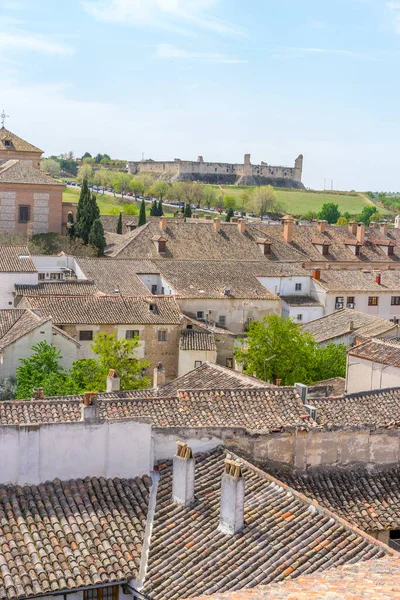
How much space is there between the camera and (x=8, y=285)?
140 feet

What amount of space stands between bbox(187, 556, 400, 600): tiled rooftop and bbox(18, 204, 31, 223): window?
55.2 metres

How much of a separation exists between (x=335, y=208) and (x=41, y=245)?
6273cm

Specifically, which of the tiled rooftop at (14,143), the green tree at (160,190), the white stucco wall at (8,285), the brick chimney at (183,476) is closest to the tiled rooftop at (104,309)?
the white stucco wall at (8,285)

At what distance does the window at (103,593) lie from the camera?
1213cm

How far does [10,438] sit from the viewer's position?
44.8 ft

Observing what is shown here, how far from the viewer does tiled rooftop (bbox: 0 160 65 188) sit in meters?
63.3

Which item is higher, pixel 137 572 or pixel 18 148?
pixel 18 148

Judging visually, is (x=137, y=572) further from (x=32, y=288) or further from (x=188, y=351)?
(x=32, y=288)

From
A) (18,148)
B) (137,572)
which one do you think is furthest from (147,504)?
(18,148)

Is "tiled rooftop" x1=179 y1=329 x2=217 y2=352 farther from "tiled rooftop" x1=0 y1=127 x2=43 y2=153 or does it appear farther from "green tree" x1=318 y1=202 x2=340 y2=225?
"green tree" x1=318 y1=202 x2=340 y2=225

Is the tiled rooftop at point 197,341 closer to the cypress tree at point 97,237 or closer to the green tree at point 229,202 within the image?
the cypress tree at point 97,237

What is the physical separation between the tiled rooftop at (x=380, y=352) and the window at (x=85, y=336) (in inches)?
516

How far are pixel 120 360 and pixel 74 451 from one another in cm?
1970

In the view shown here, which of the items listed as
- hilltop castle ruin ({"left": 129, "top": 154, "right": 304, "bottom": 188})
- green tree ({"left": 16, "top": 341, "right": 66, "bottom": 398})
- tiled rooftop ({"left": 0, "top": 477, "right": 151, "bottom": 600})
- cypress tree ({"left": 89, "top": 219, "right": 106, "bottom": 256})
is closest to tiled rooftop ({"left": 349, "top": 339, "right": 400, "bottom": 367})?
green tree ({"left": 16, "top": 341, "right": 66, "bottom": 398})
